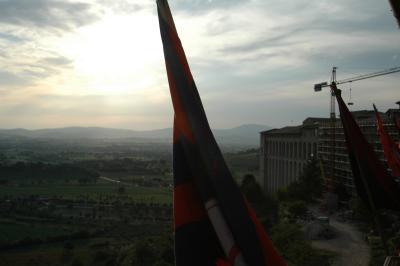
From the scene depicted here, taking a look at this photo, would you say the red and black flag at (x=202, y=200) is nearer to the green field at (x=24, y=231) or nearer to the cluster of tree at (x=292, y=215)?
the cluster of tree at (x=292, y=215)

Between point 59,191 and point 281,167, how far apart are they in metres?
26.1

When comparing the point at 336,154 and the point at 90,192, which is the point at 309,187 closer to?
the point at 336,154

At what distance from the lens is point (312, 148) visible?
2712 cm

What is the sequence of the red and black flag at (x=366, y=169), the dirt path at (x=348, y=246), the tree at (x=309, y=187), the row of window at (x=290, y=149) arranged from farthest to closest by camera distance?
the row of window at (x=290, y=149) → the tree at (x=309, y=187) → the dirt path at (x=348, y=246) → the red and black flag at (x=366, y=169)

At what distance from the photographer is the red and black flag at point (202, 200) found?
1.98m

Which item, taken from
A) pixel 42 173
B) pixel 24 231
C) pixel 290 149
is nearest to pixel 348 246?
pixel 290 149

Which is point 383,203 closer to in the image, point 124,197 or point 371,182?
point 371,182

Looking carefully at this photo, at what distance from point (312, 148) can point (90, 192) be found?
28544 millimetres

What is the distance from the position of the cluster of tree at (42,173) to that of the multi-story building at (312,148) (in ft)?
97.5

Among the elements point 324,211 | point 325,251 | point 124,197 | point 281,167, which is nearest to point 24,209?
point 124,197

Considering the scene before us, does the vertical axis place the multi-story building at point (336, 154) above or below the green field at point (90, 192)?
above

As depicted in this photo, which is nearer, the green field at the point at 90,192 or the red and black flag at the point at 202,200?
the red and black flag at the point at 202,200

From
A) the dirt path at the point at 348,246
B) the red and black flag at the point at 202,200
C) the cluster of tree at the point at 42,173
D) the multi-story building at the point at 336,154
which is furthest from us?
the cluster of tree at the point at 42,173

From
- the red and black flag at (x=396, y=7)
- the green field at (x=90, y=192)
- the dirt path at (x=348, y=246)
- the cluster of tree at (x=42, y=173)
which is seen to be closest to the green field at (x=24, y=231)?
the green field at (x=90, y=192)
